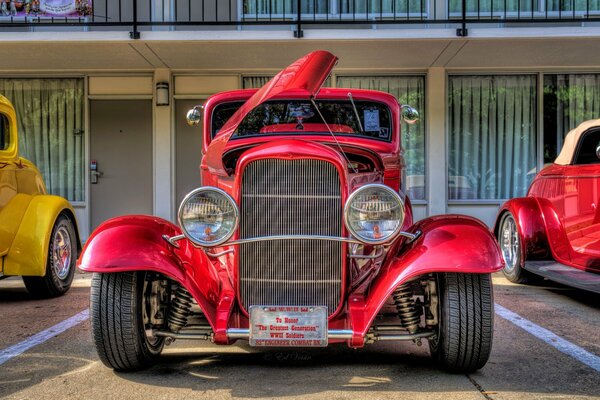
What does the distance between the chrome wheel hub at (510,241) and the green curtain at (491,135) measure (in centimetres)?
356

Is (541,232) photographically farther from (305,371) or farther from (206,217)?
(206,217)

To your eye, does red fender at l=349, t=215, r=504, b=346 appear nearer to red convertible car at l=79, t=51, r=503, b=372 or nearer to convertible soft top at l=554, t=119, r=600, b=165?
red convertible car at l=79, t=51, r=503, b=372

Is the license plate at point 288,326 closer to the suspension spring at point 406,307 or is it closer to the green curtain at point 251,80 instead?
the suspension spring at point 406,307

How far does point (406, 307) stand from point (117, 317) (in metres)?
1.57

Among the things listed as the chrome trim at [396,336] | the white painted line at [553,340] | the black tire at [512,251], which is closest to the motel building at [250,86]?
the black tire at [512,251]

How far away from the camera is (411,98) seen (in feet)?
35.5

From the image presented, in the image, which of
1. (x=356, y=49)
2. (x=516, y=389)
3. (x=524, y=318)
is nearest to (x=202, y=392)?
(x=516, y=389)

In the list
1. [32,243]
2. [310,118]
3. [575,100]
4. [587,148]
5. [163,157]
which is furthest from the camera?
[575,100]

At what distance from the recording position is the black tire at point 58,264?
5.99 m

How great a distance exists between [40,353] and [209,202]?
1689mm

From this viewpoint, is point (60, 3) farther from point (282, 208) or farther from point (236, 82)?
point (282, 208)

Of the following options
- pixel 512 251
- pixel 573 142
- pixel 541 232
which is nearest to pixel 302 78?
pixel 541 232

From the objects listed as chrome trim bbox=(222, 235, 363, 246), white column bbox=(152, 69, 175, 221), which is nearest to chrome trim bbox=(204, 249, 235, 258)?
chrome trim bbox=(222, 235, 363, 246)

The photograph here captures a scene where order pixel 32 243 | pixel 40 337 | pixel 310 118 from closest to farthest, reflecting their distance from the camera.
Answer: pixel 40 337
pixel 310 118
pixel 32 243
